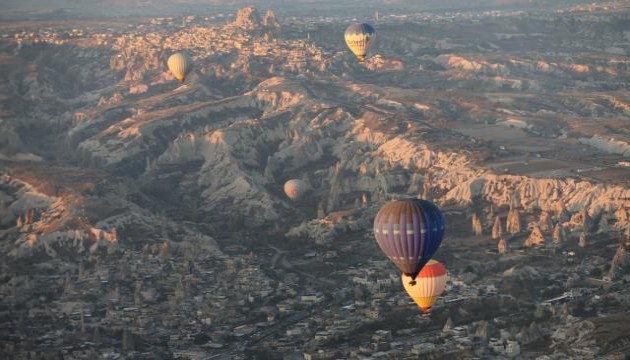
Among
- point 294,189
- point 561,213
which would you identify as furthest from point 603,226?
point 294,189

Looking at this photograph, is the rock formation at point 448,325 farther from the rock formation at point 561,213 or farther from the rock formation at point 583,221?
the rock formation at point 561,213

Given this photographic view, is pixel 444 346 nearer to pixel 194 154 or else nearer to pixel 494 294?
pixel 494 294

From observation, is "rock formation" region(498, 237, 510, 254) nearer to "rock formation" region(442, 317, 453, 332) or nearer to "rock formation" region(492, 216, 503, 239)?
"rock formation" region(492, 216, 503, 239)

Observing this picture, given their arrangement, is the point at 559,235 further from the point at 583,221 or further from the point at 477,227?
the point at 477,227

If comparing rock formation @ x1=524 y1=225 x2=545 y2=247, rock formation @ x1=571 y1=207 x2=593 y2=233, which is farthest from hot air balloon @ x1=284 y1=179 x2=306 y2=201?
rock formation @ x1=571 y1=207 x2=593 y2=233

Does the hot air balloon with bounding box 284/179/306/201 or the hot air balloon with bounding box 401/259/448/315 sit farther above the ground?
the hot air balloon with bounding box 401/259/448/315

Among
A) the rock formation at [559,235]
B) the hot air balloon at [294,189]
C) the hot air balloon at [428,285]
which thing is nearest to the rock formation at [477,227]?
the rock formation at [559,235]
